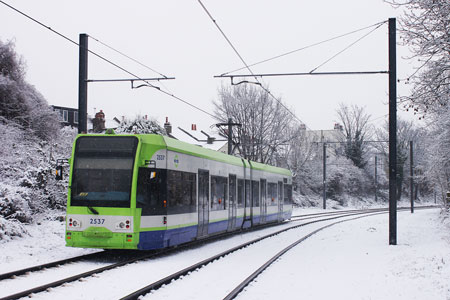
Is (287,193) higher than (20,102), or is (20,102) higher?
(20,102)

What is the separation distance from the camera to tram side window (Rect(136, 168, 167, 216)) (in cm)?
1230

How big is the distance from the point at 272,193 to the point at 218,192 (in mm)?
8604

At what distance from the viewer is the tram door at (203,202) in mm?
15484

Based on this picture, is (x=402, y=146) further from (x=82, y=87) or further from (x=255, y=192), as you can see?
(x=82, y=87)

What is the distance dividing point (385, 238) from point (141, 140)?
1056cm

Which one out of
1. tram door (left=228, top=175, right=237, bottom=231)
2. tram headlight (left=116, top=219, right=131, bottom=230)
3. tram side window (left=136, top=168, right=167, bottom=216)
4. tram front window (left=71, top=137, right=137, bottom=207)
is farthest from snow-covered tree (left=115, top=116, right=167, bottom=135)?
tram headlight (left=116, top=219, right=131, bottom=230)

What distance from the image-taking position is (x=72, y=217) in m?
12.4

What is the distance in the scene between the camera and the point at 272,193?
2550cm

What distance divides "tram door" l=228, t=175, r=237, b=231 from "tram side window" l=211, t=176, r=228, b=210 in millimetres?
529

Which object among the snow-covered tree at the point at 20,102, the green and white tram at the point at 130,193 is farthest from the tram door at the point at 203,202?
the snow-covered tree at the point at 20,102

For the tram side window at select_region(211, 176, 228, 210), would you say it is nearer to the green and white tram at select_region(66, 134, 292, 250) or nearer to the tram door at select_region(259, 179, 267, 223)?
the green and white tram at select_region(66, 134, 292, 250)

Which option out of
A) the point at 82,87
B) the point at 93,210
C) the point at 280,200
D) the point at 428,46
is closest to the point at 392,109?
the point at 428,46

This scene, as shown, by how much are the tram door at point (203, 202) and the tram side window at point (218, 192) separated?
59 cm

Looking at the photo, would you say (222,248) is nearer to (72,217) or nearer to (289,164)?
(72,217)
